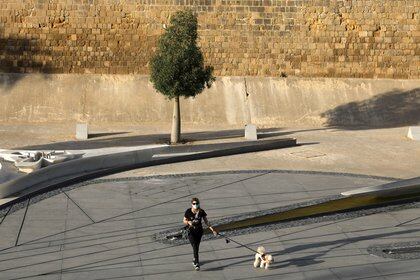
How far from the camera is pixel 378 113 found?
2944 centimetres

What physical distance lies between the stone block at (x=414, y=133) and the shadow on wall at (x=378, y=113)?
175cm

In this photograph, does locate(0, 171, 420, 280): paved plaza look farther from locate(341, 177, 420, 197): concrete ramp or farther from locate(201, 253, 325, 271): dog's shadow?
locate(341, 177, 420, 197): concrete ramp

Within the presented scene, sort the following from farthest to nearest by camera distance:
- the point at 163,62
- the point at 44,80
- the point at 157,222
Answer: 1. the point at 44,80
2. the point at 163,62
3. the point at 157,222

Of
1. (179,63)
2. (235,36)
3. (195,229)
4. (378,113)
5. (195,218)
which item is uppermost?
(235,36)

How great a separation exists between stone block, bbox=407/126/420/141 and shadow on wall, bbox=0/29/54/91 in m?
11.1

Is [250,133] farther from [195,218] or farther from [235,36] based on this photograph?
[195,218]

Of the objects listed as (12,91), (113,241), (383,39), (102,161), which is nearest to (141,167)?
(102,161)

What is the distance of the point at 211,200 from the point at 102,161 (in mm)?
3316

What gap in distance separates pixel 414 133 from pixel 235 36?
728 cm

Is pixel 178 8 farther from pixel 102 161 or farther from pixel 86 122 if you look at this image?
pixel 102 161

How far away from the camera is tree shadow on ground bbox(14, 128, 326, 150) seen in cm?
2416

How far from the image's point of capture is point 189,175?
68.2 ft

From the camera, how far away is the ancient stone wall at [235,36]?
99.4ft

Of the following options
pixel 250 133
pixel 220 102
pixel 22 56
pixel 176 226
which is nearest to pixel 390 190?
pixel 176 226
